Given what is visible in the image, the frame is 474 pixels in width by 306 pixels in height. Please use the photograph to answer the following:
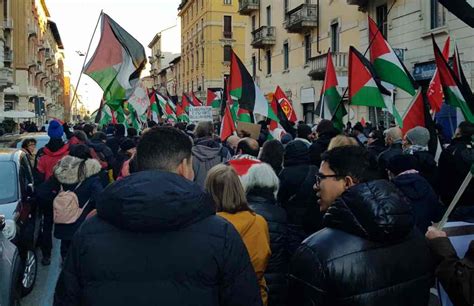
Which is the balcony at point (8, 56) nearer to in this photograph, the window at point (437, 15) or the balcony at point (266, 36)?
the balcony at point (266, 36)

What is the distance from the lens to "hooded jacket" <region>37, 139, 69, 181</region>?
25.6ft

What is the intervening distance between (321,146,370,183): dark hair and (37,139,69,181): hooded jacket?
583 centimetres

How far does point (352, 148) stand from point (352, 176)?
0.18 m

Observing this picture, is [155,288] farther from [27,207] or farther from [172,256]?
[27,207]

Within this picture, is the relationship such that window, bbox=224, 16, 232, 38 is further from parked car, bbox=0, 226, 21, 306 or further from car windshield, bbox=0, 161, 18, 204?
parked car, bbox=0, 226, 21, 306

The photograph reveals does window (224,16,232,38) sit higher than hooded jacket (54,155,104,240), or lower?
higher

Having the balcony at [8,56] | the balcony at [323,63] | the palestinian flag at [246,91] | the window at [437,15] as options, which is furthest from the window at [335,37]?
the balcony at [8,56]

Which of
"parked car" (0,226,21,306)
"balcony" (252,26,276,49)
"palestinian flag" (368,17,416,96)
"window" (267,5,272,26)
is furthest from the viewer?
"window" (267,5,272,26)

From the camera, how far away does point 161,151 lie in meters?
2.37

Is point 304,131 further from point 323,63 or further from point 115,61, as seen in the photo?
point 323,63

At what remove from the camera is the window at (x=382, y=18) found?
827 inches

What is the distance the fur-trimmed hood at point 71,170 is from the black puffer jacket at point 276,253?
2.89m

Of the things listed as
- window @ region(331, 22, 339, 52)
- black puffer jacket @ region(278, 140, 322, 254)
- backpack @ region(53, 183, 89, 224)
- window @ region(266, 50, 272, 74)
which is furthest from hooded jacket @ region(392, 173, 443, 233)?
window @ region(266, 50, 272, 74)

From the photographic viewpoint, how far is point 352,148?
9.33 feet
